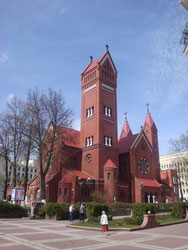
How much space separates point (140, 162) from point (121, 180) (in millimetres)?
5883

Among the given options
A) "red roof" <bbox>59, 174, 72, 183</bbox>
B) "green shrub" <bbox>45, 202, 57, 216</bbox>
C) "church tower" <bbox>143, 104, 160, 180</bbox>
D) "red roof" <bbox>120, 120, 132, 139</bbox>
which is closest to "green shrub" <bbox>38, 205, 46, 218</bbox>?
"green shrub" <bbox>45, 202, 57, 216</bbox>

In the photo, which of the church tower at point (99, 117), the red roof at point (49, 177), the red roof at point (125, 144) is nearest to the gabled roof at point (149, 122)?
the red roof at point (125, 144)

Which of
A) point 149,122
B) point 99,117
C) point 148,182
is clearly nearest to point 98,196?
point 148,182

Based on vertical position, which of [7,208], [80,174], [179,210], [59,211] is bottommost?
[59,211]

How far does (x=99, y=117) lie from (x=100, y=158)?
7528mm

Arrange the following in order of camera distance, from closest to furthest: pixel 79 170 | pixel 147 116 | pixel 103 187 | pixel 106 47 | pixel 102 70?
pixel 103 187 < pixel 79 170 < pixel 102 70 < pixel 106 47 < pixel 147 116

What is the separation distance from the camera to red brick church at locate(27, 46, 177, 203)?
3809 cm

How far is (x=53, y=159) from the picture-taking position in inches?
1618

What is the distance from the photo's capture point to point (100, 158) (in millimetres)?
40562

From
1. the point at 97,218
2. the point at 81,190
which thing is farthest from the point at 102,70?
the point at 97,218

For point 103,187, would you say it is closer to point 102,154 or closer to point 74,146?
point 102,154

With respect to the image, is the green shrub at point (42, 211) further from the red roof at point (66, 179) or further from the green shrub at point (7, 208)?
the red roof at point (66, 179)

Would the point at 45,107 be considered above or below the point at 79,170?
above

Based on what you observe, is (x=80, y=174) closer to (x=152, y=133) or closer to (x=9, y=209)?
(x=9, y=209)
